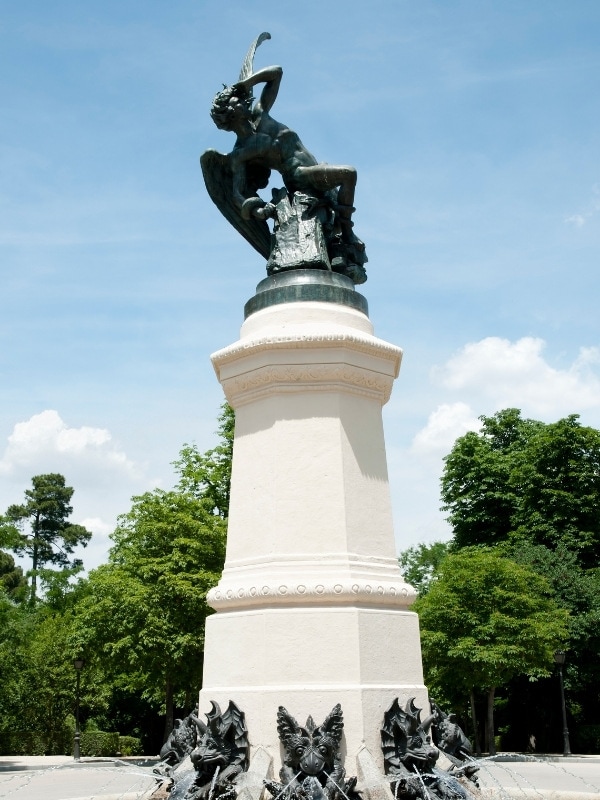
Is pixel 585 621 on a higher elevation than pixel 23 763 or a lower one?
higher

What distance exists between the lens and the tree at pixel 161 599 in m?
28.6

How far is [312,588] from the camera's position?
7746 millimetres

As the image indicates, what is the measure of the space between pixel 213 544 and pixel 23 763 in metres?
12.2

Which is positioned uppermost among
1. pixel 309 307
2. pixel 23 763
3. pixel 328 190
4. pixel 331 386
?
pixel 328 190

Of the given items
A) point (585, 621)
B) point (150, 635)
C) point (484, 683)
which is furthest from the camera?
point (585, 621)

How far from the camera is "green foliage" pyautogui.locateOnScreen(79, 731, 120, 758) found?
1426 inches

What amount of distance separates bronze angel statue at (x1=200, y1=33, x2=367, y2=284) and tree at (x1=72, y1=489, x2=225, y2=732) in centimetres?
2032

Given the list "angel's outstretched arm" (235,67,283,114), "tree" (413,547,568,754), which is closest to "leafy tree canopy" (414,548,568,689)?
"tree" (413,547,568,754)

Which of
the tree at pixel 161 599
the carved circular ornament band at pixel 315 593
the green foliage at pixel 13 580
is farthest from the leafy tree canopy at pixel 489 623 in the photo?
the green foliage at pixel 13 580

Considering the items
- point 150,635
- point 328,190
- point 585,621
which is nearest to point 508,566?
point 585,621

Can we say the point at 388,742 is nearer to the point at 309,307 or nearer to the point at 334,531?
the point at 334,531

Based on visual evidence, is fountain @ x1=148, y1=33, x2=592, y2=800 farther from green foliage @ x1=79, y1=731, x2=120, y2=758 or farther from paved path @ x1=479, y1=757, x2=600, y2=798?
green foliage @ x1=79, y1=731, x2=120, y2=758

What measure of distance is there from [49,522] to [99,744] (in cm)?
5108

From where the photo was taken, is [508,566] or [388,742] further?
[508,566]
